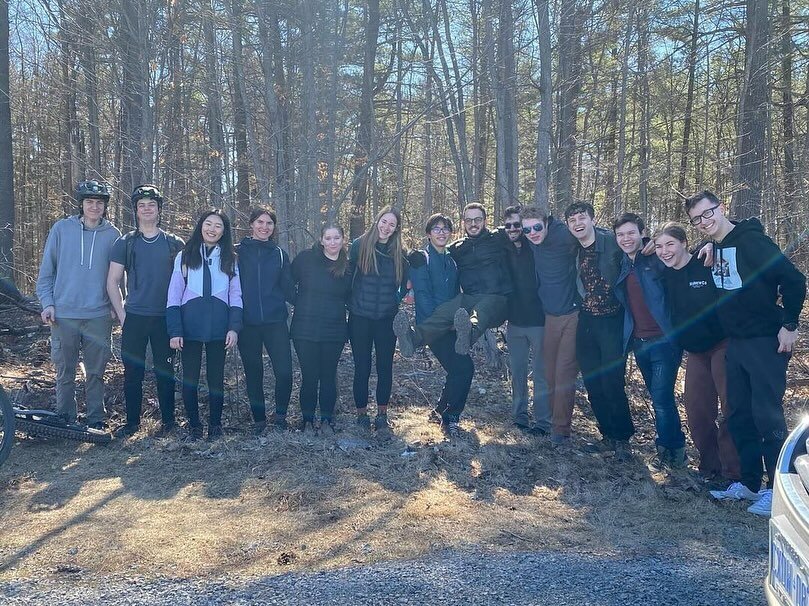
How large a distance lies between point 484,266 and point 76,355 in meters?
3.92

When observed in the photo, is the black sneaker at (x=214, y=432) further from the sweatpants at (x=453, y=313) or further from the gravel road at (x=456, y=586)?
the gravel road at (x=456, y=586)

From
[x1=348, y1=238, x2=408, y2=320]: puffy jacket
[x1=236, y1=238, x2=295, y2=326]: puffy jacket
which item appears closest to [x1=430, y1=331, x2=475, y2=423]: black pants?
[x1=348, y1=238, x2=408, y2=320]: puffy jacket

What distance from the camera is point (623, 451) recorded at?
6.21 meters

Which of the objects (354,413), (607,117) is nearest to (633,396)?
(354,413)

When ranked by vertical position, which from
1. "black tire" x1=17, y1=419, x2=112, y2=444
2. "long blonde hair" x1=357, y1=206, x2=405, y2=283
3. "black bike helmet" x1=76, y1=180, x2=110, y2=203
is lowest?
"black tire" x1=17, y1=419, x2=112, y2=444

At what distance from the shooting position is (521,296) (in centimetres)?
671

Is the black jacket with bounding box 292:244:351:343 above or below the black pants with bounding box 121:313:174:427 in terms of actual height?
above

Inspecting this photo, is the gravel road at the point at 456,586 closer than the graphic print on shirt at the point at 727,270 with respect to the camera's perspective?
Yes

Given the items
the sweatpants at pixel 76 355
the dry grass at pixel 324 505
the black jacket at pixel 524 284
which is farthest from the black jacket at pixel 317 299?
the sweatpants at pixel 76 355

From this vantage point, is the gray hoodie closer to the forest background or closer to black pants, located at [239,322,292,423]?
black pants, located at [239,322,292,423]

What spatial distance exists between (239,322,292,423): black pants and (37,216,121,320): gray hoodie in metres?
1.40

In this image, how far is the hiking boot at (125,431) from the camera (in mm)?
6379

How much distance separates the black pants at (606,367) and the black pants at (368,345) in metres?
1.79

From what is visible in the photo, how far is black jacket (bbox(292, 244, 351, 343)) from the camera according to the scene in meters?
6.43
